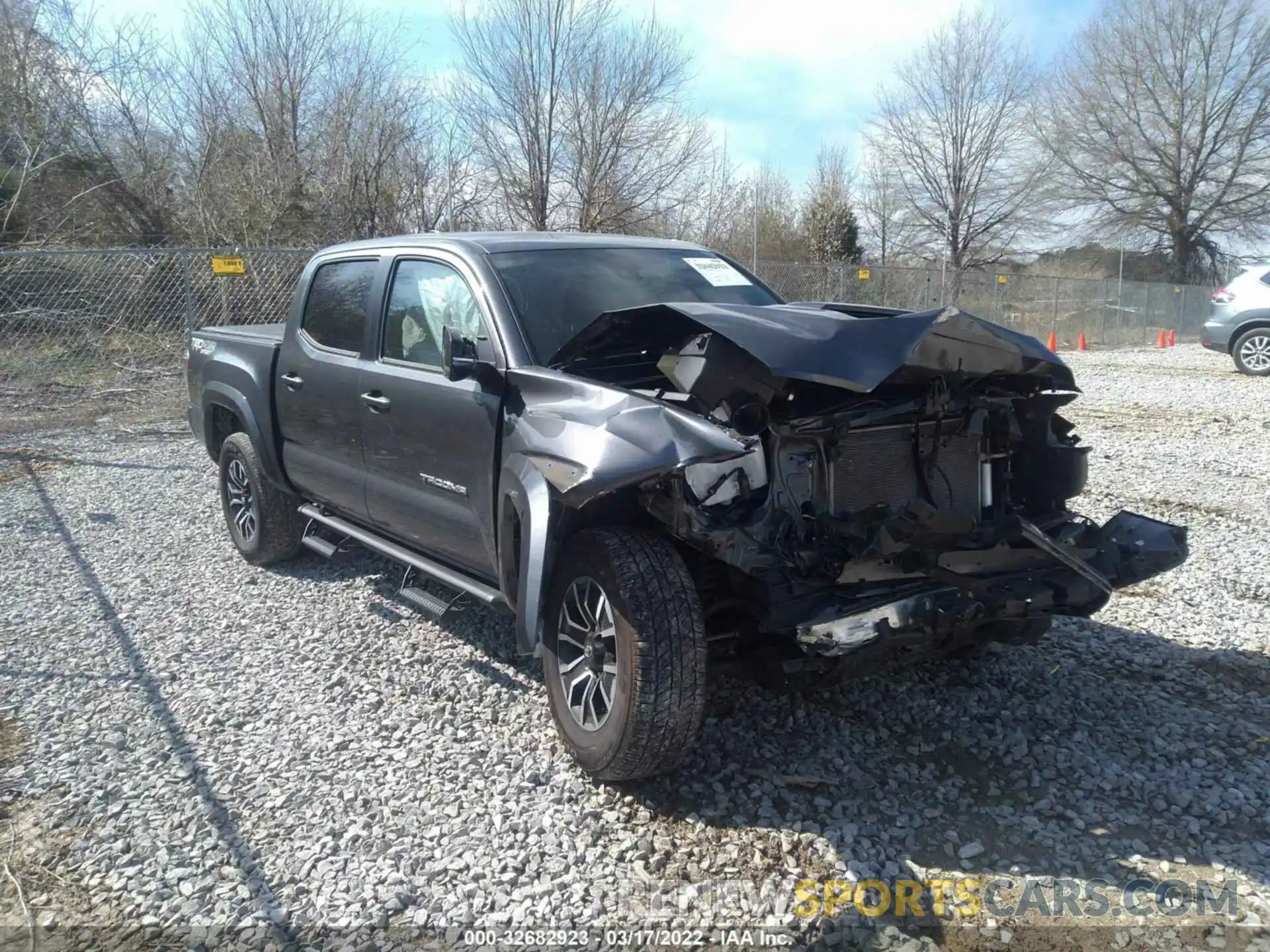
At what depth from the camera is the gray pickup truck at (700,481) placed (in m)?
3.03

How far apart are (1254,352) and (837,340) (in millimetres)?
14916

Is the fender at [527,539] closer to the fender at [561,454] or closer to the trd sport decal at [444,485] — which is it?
the fender at [561,454]

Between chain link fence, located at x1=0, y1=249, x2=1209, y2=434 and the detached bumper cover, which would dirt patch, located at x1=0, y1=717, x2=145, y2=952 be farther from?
chain link fence, located at x1=0, y1=249, x2=1209, y2=434

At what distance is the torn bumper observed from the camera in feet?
9.64

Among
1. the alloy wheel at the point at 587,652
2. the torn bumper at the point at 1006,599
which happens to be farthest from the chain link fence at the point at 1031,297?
the alloy wheel at the point at 587,652

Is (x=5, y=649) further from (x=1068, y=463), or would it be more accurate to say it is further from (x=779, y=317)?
(x=1068, y=463)

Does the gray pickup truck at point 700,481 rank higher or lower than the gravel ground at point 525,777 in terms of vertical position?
higher

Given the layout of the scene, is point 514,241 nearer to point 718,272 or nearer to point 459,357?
point 459,357

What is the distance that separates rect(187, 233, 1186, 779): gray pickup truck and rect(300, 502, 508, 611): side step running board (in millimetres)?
22

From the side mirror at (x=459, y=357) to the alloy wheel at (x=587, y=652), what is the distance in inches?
37.7

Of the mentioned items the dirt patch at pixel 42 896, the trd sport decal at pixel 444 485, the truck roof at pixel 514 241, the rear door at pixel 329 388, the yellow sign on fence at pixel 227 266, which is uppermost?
the yellow sign on fence at pixel 227 266

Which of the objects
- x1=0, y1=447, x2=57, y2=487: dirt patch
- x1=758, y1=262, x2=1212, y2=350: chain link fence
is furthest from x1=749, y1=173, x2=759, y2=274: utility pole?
x1=0, y1=447, x2=57, y2=487: dirt patch

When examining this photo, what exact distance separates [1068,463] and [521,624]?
2287 millimetres

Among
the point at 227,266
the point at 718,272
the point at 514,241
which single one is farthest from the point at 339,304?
the point at 227,266
